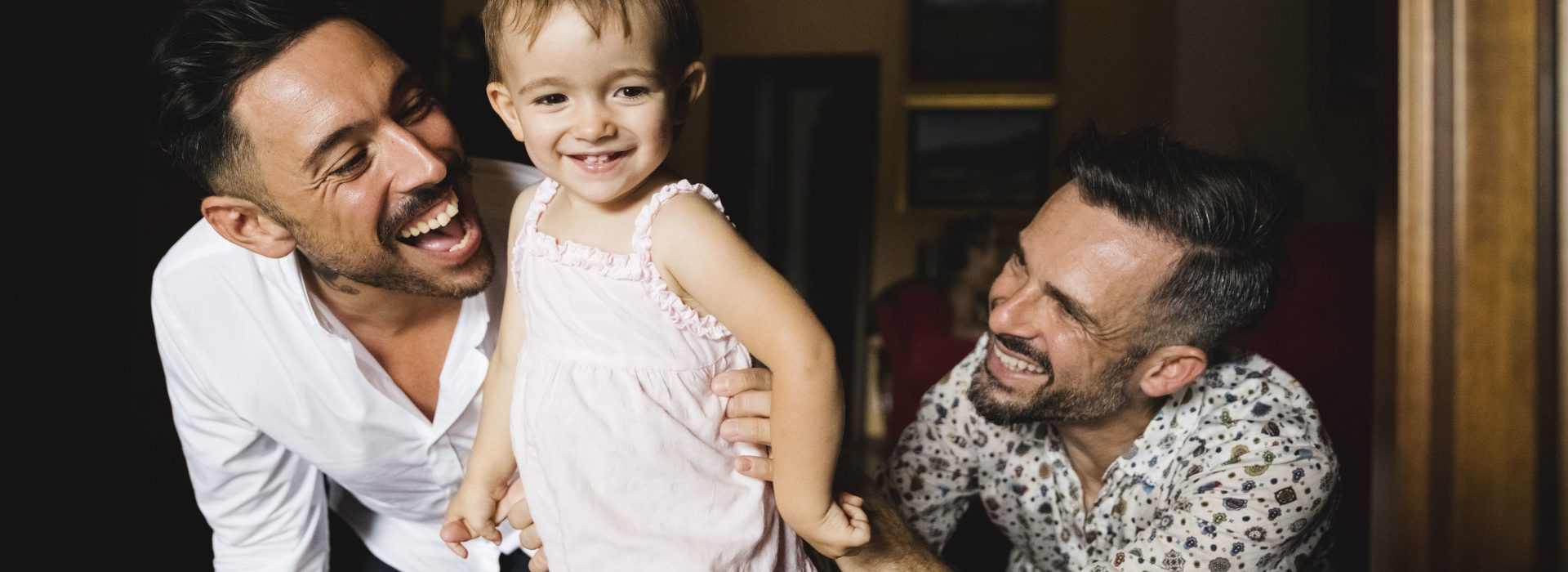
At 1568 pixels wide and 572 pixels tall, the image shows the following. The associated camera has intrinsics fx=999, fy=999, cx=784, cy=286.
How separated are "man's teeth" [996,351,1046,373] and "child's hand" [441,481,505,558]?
0.75 meters

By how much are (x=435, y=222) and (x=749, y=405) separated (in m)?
0.61

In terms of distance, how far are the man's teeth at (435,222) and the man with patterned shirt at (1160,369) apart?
2.49 feet

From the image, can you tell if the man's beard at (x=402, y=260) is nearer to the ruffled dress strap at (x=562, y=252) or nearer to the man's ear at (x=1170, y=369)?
the ruffled dress strap at (x=562, y=252)

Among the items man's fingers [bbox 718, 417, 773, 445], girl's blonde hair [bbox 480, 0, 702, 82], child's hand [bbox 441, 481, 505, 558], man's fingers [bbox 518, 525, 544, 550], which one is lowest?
man's fingers [bbox 518, 525, 544, 550]

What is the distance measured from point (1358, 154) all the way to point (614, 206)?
390cm

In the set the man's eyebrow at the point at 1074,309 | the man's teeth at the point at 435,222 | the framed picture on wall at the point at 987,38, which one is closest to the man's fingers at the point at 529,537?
the man's teeth at the point at 435,222

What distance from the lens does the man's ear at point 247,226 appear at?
1464mm

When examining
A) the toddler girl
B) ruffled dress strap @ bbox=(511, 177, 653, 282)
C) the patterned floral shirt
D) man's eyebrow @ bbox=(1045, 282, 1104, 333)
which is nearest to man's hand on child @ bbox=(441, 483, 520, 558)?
the toddler girl

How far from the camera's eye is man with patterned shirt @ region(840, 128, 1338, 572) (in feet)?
4.53

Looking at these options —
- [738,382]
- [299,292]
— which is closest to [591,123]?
[738,382]

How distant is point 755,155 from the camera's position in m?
6.54

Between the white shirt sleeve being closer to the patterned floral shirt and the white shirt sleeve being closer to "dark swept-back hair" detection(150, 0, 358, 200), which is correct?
"dark swept-back hair" detection(150, 0, 358, 200)

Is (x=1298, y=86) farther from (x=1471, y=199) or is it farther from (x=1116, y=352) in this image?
(x=1471, y=199)

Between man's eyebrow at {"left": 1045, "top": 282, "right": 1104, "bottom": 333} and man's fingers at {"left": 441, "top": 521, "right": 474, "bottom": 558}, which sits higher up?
man's eyebrow at {"left": 1045, "top": 282, "right": 1104, "bottom": 333}
